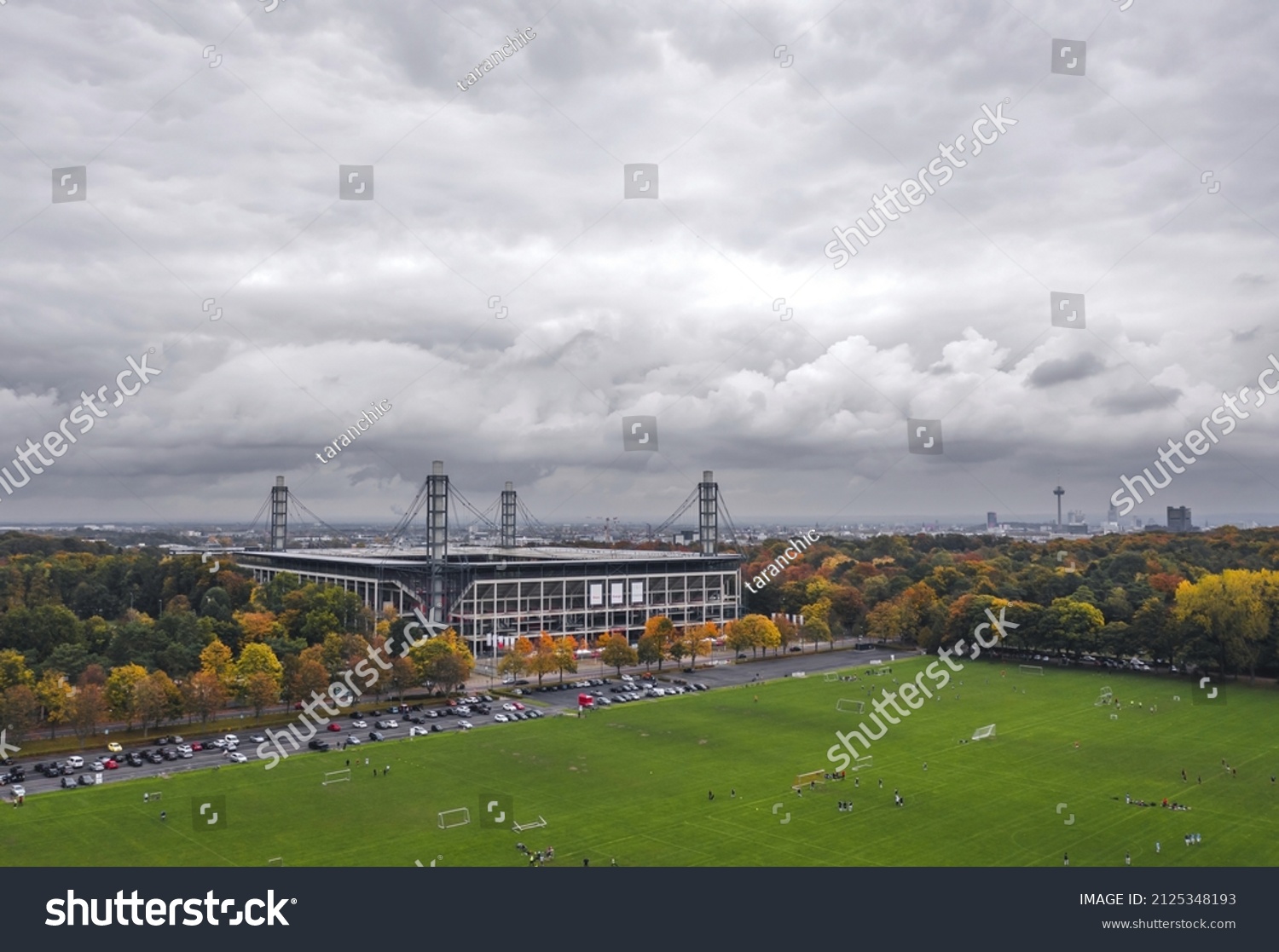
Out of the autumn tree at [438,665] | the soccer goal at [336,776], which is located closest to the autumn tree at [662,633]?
the autumn tree at [438,665]

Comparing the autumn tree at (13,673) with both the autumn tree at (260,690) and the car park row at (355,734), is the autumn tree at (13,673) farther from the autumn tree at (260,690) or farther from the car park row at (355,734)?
the autumn tree at (260,690)

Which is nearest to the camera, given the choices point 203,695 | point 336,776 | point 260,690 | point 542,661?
point 336,776

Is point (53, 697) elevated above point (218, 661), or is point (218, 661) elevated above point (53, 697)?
point (218, 661)

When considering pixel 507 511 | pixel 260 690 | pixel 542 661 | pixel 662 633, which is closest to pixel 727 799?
pixel 260 690

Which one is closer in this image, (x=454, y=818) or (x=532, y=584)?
(x=454, y=818)

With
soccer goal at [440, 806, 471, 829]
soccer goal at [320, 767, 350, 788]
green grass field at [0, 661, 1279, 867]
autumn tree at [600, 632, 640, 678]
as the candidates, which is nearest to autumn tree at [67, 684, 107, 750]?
green grass field at [0, 661, 1279, 867]

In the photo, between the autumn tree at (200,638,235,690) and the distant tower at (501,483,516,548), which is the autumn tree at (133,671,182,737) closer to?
the autumn tree at (200,638,235,690)

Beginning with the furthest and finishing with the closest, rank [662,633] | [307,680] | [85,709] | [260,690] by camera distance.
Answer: [662,633] → [307,680] → [260,690] → [85,709]

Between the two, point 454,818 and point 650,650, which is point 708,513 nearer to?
point 650,650

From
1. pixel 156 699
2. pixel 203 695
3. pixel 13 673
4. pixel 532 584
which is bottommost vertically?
pixel 203 695
